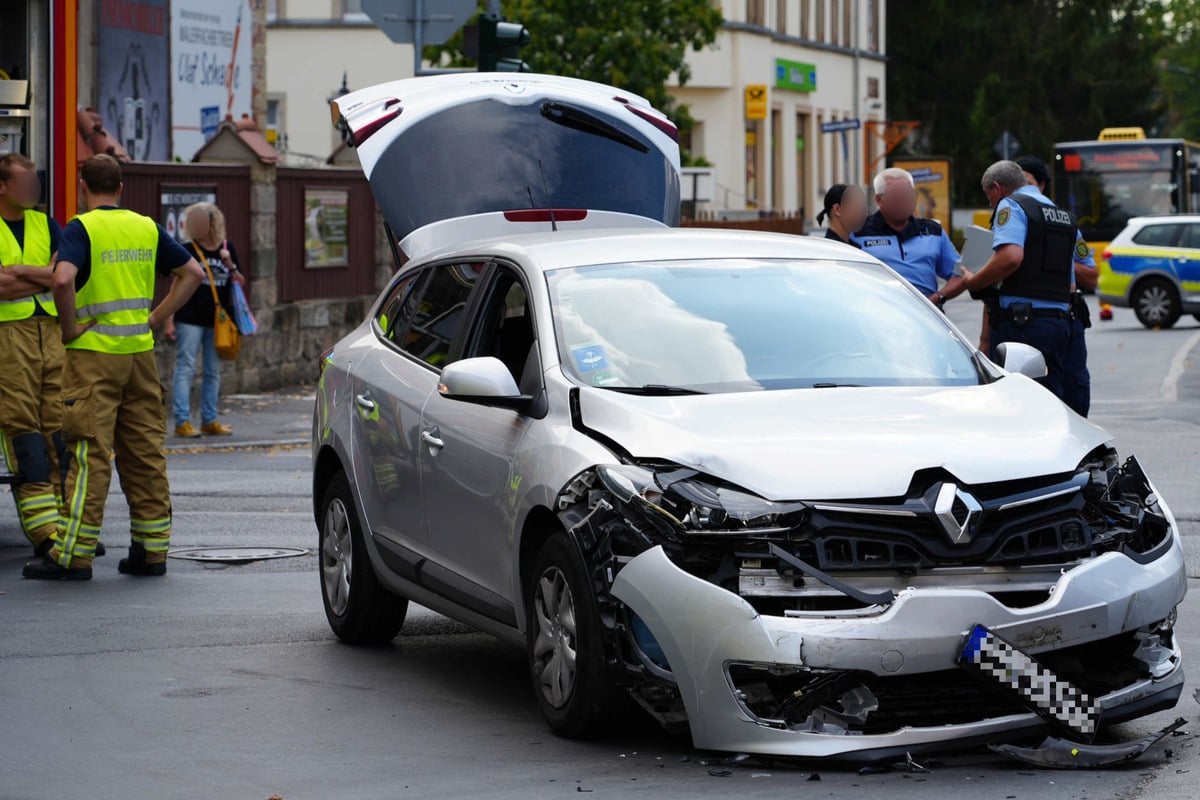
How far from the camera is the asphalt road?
Result: 593cm

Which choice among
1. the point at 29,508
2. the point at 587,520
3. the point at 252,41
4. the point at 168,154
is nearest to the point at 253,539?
the point at 29,508

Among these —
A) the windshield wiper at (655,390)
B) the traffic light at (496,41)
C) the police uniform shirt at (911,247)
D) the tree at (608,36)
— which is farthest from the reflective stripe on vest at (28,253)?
the tree at (608,36)

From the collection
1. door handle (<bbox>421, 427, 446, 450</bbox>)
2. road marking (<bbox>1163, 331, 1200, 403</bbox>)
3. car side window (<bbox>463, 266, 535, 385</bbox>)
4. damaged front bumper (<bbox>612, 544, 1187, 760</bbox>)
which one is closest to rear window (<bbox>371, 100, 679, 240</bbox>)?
car side window (<bbox>463, 266, 535, 385</bbox>)

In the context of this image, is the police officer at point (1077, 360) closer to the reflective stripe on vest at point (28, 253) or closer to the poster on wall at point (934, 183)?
the reflective stripe on vest at point (28, 253)

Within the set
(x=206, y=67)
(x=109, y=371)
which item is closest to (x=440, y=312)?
(x=109, y=371)

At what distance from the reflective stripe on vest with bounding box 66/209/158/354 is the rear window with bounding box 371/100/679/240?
2790 mm

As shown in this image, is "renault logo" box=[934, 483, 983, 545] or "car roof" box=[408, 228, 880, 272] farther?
"car roof" box=[408, 228, 880, 272]

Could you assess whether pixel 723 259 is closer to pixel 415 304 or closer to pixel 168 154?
pixel 415 304

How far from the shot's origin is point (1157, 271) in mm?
33656

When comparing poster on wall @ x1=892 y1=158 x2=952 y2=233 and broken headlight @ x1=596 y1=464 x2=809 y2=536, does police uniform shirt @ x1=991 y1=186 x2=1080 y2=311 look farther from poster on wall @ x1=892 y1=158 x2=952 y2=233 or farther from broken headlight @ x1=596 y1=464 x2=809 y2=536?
poster on wall @ x1=892 y1=158 x2=952 y2=233

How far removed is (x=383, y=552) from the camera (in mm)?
7949

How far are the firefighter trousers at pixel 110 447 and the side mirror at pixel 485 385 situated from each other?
3545mm

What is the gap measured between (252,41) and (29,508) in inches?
685

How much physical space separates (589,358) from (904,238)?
5.04 m
